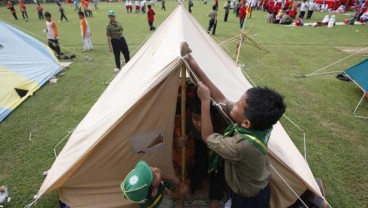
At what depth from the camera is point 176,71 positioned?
2438mm

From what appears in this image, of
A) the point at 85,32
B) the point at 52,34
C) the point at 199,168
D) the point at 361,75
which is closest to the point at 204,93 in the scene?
the point at 199,168


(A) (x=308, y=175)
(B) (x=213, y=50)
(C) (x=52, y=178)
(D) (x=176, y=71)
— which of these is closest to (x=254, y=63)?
(B) (x=213, y=50)

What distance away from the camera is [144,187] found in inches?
88.9

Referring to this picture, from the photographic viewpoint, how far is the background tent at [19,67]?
5.82m

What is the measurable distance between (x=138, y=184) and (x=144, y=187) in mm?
67

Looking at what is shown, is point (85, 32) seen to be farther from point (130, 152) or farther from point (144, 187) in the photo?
point (144, 187)

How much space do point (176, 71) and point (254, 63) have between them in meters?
6.96

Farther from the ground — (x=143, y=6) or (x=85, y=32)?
(x=85, y=32)

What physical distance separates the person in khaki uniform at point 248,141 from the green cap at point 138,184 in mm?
684

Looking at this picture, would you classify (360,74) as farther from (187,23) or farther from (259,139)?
(259,139)

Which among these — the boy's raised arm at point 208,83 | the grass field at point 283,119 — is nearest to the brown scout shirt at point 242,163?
the boy's raised arm at point 208,83

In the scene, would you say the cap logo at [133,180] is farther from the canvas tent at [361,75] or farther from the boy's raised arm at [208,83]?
the canvas tent at [361,75]

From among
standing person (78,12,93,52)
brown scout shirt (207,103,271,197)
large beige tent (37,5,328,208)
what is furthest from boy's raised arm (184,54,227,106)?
standing person (78,12,93,52)

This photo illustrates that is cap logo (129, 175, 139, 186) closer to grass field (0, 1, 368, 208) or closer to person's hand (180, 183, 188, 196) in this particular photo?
person's hand (180, 183, 188, 196)
